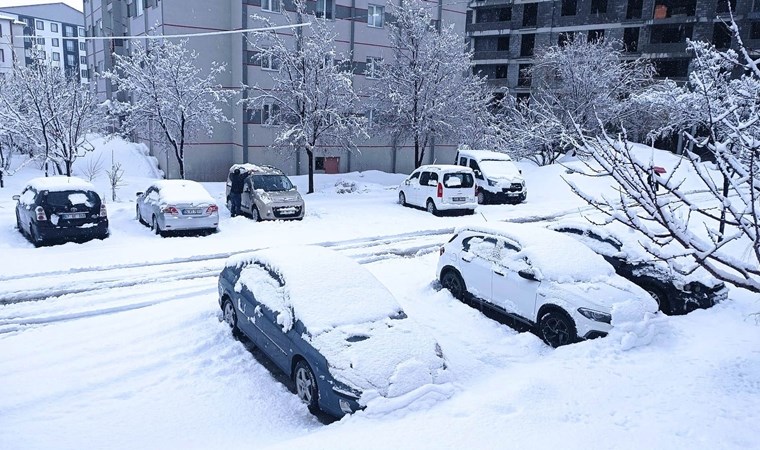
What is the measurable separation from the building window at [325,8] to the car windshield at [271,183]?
16005 millimetres

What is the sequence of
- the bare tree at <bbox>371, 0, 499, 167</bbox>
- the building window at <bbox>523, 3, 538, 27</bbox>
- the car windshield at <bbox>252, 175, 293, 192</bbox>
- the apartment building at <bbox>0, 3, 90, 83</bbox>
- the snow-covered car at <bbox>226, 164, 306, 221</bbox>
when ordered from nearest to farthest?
the snow-covered car at <bbox>226, 164, 306, 221</bbox> < the car windshield at <bbox>252, 175, 293, 192</bbox> < the bare tree at <bbox>371, 0, 499, 167</bbox> < the building window at <bbox>523, 3, 538, 27</bbox> < the apartment building at <bbox>0, 3, 90, 83</bbox>

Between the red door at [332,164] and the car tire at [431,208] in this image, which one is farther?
the red door at [332,164]

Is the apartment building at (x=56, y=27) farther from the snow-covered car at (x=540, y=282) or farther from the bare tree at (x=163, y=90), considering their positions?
the snow-covered car at (x=540, y=282)

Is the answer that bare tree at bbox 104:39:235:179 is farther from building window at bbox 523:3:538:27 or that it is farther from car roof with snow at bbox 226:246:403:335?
building window at bbox 523:3:538:27

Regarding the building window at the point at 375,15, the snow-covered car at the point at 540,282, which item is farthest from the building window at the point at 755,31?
the snow-covered car at the point at 540,282

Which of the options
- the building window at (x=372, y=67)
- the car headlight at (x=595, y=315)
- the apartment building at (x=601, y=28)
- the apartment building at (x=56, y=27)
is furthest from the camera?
the apartment building at (x=56, y=27)

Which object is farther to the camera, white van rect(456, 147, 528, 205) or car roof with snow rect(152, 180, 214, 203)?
white van rect(456, 147, 528, 205)

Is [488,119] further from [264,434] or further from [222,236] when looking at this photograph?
[264,434]

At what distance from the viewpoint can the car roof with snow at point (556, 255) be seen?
805cm

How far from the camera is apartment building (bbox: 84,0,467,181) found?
89.1 ft

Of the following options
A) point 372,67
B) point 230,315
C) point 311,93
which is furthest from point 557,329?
point 372,67

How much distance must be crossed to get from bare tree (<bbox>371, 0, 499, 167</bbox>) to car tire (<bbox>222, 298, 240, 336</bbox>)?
18537 mm

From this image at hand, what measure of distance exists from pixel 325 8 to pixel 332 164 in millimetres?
8858

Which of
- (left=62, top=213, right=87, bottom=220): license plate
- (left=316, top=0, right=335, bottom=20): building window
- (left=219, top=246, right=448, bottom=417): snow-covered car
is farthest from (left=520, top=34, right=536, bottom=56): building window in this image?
(left=219, top=246, right=448, bottom=417): snow-covered car
